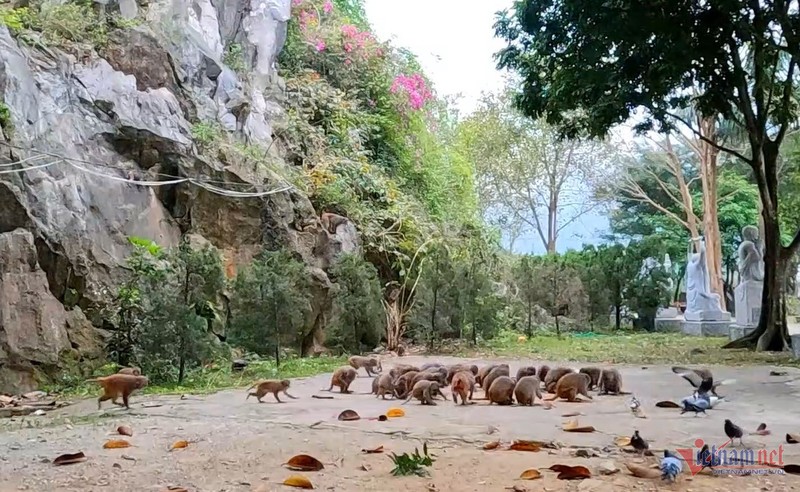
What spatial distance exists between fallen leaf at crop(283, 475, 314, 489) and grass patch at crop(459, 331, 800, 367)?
6751 millimetres

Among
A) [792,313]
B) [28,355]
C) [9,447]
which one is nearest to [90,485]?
[9,447]

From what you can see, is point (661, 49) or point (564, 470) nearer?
point (564, 470)

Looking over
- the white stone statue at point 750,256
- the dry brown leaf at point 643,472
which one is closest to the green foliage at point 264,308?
the dry brown leaf at point 643,472

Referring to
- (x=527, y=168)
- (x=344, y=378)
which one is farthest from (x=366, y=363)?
(x=527, y=168)

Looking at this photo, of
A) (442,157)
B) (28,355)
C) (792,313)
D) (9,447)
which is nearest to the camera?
(9,447)

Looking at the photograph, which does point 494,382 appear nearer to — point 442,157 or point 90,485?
point 90,485

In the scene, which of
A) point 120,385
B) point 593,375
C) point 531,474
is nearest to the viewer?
point 531,474

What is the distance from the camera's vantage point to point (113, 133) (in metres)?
9.14

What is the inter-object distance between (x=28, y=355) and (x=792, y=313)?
2173cm

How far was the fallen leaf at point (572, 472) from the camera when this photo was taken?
273cm

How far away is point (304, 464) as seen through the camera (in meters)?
3.01

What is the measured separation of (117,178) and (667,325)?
12929 mm

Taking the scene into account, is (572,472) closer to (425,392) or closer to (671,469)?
(671,469)

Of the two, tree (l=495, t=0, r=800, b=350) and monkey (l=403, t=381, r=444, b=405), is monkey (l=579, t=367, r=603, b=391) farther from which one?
tree (l=495, t=0, r=800, b=350)
